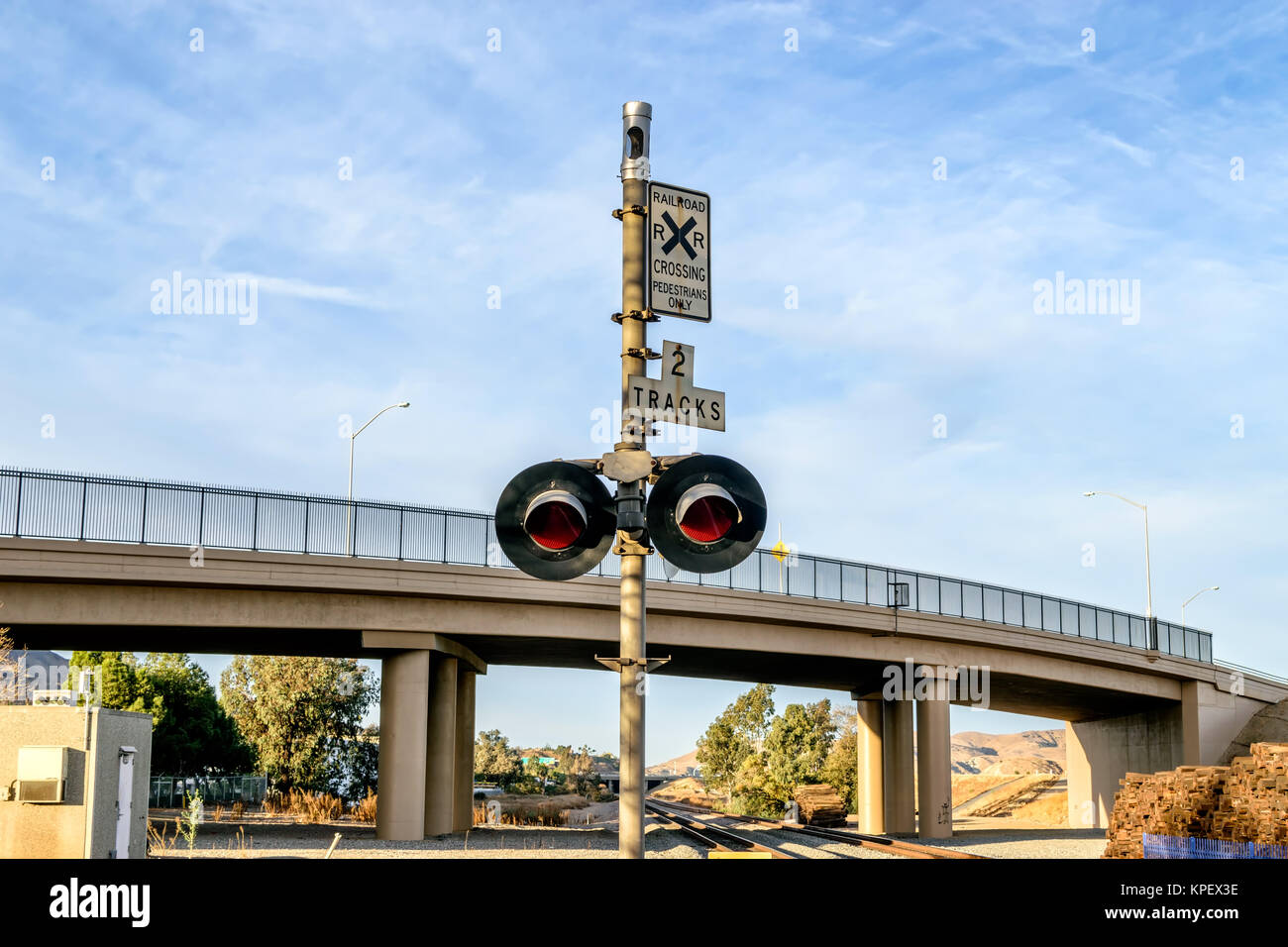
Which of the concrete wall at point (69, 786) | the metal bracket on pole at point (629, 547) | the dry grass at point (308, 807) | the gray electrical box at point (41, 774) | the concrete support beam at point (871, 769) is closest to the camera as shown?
the metal bracket on pole at point (629, 547)

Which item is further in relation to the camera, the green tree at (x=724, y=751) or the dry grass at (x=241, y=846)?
the green tree at (x=724, y=751)

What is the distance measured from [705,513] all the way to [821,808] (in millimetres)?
55094

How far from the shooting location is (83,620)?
34.2m

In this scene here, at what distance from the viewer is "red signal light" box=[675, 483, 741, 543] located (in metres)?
5.65

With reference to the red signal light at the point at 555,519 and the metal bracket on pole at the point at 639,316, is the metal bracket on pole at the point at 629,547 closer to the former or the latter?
the red signal light at the point at 555,519

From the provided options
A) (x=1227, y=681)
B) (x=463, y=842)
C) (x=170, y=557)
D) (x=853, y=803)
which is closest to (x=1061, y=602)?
(x=1227, y=681)

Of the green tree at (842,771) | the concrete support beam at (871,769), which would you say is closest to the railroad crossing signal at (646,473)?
the concrete support beam at (871,769)

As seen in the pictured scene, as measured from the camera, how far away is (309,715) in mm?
71062

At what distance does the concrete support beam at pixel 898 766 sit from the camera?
5012 cm

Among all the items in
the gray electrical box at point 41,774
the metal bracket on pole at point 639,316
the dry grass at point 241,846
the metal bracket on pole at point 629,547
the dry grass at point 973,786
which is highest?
the metal bracket on pole at point 639,316

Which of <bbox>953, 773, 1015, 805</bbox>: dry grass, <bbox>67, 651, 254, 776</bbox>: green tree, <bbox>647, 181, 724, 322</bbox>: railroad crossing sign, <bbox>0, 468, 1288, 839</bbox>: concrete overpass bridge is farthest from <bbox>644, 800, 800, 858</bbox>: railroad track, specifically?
<bbox>953, 773, 1015, 805</bbox>: dry grass

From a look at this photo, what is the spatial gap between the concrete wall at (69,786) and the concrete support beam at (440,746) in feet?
75.6

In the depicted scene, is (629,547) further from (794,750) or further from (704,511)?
(794,750)
